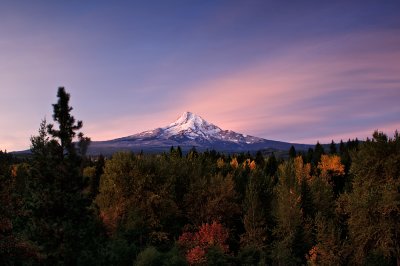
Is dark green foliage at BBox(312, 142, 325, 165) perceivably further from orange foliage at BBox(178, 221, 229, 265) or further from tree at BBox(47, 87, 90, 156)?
tree at BBox(47, 87, 90, 156)

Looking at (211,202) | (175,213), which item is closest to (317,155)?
(211,202)

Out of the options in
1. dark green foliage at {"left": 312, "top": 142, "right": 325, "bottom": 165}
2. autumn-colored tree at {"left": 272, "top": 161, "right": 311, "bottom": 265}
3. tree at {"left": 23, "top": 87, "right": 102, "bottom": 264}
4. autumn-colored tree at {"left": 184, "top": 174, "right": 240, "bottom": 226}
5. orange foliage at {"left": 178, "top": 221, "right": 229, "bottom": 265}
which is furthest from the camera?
dark green foliage at {"left": 312, "top": 142, "right": 325, "bottom": 165}

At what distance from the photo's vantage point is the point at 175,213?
181 ft

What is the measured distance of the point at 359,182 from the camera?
41344 mm

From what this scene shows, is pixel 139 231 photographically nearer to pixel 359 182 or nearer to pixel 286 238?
pixel 286 238

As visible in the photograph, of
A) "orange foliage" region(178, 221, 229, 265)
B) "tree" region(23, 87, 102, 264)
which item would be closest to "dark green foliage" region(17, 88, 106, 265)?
"tree" region(23, 87, 102, 264)

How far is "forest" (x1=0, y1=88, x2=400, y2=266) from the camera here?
32094 millimetres

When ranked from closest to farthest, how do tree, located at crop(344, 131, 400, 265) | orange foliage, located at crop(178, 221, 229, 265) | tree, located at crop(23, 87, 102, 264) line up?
1. tree, located at crop(23, 87, 102, 264)
2. tree, located at crop(344, 131, 400, 265)
3. orange foliage, located at crop(178, 221, 229, 265)

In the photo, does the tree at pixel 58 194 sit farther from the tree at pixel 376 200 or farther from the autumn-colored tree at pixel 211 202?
the tree at pixel 376 200

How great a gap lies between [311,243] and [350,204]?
12442 mm

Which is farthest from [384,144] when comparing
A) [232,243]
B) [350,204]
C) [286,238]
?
[232,243]

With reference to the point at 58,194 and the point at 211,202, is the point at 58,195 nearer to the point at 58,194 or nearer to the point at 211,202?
the point at 58,194

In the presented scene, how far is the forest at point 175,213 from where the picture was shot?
105 feet

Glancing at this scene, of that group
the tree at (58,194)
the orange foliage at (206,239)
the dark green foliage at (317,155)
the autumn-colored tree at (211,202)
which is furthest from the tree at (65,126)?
the dark green foliage at (317,155)
